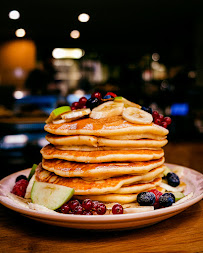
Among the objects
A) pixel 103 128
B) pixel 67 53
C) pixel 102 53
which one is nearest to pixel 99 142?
pixel 103 128

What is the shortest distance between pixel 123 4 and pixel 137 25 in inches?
68.5

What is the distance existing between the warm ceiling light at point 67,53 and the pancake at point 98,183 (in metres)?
7.03

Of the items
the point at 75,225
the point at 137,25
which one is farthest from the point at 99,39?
the point at 75,225

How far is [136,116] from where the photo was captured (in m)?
1.21

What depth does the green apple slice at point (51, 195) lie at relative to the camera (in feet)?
3.27

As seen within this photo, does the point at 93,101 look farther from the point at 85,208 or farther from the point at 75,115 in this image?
the point at 85,208

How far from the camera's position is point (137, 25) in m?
7.21

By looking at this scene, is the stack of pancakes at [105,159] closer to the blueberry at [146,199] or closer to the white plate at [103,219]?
the blueberry at [146,199]

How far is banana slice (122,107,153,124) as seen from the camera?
1164mm

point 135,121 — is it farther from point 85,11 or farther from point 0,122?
point 85,11

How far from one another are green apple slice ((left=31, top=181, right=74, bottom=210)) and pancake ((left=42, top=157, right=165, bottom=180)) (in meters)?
0.07

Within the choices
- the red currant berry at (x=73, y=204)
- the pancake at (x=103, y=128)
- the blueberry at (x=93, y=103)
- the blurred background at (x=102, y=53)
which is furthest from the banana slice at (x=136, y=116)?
the blurred background at (x=102, y=53)

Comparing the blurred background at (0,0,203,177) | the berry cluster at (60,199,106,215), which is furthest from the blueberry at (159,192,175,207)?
the blurred background at (0,0,203,177)

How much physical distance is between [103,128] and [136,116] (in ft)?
0.54
